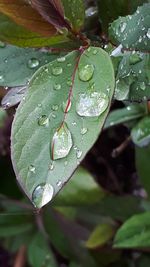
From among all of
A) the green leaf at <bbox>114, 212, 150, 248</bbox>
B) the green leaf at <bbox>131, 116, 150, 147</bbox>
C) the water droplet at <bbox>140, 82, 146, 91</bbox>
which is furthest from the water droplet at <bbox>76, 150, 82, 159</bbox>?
the green leaf at <bbox>114, 212, 150, 248</bbox>

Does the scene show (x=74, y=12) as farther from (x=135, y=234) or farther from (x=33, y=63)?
(x=135, y=234)

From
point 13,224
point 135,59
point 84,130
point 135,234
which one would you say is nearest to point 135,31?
point 135,59

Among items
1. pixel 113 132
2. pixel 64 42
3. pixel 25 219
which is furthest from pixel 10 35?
pixel 25 219

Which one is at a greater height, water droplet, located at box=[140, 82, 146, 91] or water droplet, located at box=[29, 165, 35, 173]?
water droplet, located at box=[29, 165, 35, 173]

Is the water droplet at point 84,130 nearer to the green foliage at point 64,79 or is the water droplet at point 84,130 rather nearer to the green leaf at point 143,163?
the green foliage at point 64,79

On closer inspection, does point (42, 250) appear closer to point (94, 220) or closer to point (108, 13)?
point (94, 220)

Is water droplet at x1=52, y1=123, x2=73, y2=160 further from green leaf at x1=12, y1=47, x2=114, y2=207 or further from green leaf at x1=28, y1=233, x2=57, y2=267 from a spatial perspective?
green leaf at x1=28, y1=233, x2=57, y2=267
